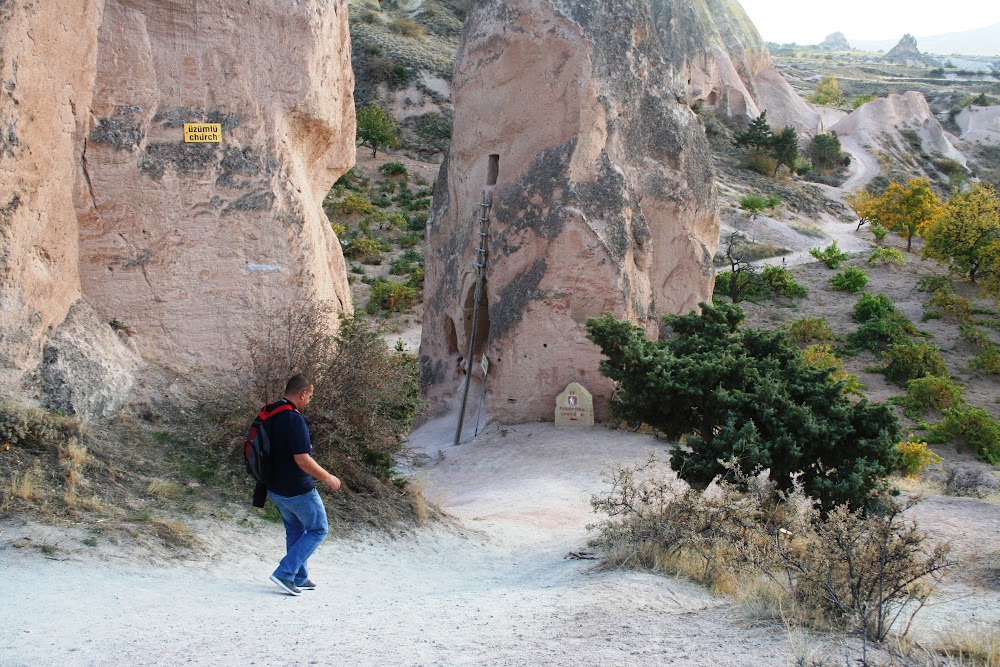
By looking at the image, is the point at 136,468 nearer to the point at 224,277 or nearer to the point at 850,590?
the point at 224,277

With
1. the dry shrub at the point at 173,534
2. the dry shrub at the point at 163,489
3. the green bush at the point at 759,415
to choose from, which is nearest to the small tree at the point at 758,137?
the green bush at the point at 759,415

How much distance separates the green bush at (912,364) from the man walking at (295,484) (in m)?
15.6

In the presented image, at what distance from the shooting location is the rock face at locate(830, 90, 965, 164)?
44.7 m

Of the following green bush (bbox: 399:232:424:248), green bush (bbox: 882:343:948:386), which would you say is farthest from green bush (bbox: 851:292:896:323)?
green bush (bbox: 399:232:424:248)

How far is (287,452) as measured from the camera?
15.8 ft

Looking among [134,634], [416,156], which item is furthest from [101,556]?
[416,156]

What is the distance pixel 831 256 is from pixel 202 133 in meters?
21.8

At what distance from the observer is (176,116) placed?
295 inches

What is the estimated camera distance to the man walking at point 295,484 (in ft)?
15.7

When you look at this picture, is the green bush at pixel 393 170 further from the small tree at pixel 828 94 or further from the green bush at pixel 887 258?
the small tree at pixel 828 94

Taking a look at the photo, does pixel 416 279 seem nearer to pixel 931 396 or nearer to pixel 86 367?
pixel 931 396

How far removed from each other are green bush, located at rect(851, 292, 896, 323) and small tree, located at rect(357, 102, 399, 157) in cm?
1900

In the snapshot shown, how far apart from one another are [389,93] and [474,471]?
3135 cm

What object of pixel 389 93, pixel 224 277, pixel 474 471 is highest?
pixel 389 93
